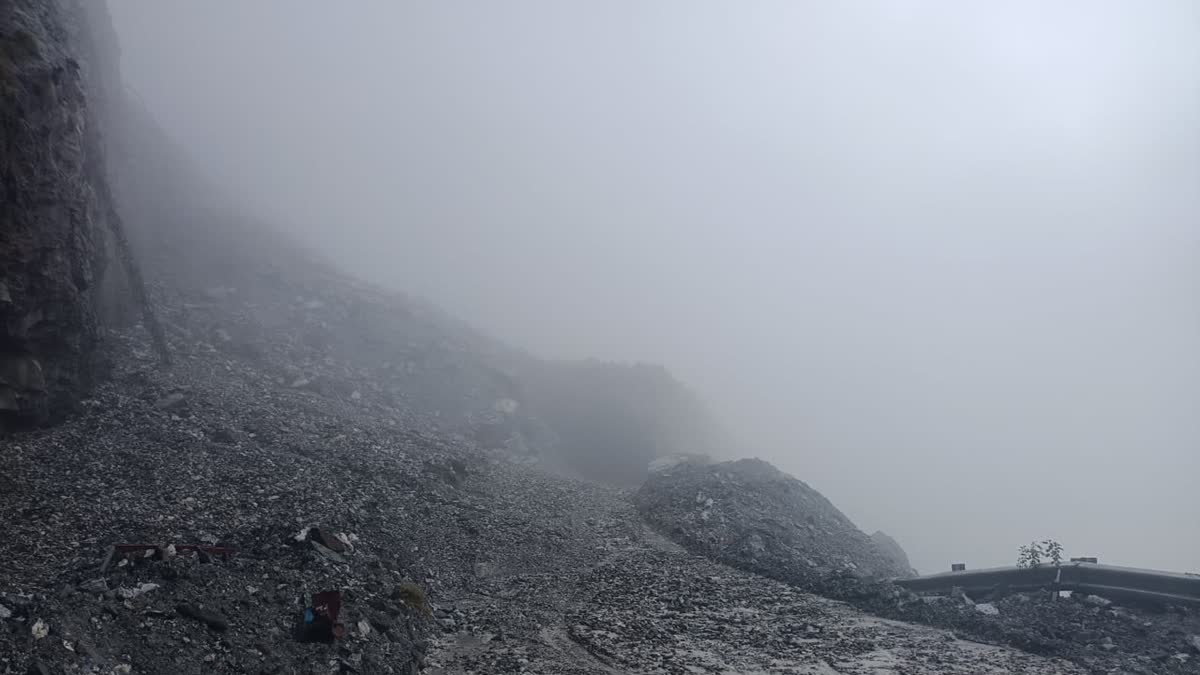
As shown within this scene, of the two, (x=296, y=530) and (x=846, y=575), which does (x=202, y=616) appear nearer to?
(x=296, y=530)

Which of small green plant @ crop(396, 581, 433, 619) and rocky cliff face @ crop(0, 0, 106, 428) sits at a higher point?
rocky cliff face @ crop(0, 0, 106, 428)

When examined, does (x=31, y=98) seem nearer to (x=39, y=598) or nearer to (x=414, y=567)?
(x=39, y=598)

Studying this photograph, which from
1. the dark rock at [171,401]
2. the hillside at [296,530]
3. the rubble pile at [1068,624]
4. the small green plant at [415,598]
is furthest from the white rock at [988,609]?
the dark rock at [171,401]

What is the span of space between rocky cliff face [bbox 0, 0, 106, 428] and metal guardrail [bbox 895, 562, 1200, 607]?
82.6 ft

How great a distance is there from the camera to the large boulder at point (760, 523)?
2211 cm

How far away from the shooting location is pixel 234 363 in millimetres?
28891

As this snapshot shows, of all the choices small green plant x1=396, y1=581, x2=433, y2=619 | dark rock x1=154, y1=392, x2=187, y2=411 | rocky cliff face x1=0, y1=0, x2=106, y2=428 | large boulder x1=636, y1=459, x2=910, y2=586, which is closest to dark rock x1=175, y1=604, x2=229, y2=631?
small green plant x1=396, y1=581, x2=433, y2=619

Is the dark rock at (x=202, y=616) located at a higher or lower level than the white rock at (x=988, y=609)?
lower

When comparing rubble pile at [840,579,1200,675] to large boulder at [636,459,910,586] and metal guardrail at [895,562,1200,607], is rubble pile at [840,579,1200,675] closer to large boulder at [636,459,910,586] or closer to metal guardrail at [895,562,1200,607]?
metal guardrail at [895,562,1200,607]

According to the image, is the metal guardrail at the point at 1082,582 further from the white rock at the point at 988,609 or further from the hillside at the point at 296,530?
the white rock at the point at 988,609

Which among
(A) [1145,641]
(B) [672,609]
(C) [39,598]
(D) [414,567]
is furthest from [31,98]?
(A) [1145,641]

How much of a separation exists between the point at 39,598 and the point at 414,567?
7844 mm

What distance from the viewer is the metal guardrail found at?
1608 cm

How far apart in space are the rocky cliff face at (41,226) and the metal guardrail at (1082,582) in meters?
25.2
